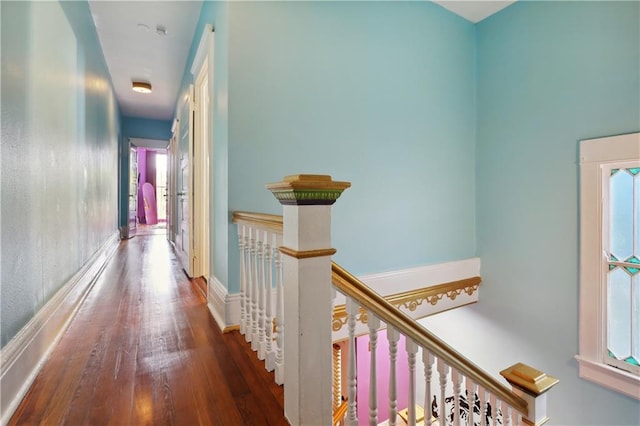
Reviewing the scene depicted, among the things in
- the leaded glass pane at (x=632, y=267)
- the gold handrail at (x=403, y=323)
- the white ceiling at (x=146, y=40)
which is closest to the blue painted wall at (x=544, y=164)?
the leaded glass pane at (x=632, y=267)

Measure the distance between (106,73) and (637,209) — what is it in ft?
18.9

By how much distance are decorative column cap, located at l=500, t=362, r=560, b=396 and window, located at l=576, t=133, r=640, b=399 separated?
135 cm

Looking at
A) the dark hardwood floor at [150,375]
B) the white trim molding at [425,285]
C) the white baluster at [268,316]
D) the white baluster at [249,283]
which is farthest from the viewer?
the white trim molding at [425,285]

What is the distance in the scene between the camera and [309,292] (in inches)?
38.9

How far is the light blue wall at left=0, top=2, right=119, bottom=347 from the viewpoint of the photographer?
48.6 inches

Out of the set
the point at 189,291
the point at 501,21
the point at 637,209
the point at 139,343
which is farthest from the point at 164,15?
the point at 637,209

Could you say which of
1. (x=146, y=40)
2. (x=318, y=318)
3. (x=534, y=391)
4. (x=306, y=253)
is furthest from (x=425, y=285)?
(x=146, y=40)

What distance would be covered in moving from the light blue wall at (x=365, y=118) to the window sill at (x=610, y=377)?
49.8 inches

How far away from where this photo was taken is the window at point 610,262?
2268 mm

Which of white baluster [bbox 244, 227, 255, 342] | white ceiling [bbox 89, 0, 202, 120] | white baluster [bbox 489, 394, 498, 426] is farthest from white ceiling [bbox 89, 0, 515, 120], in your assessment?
white baluster [bbox 489, 394, 498, 426]

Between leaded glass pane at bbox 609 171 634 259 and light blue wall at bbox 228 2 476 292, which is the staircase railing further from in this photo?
leaded glass pane at bbox 609 171 634 259

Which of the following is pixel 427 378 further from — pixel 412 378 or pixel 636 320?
pixel 636 320

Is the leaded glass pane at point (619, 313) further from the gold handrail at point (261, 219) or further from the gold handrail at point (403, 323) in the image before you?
the gold handrail at point (261, 219)

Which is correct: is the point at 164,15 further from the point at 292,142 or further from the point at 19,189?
the point at 19,189
